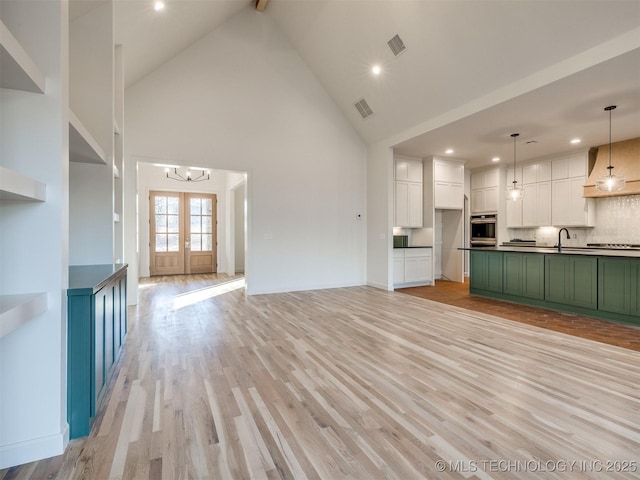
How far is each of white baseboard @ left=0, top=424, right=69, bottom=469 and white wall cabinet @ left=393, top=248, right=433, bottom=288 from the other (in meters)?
6.09

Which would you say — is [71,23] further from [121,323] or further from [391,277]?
[391,277]

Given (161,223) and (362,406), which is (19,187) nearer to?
(362,406)

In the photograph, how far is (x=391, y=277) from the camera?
21.5 feet

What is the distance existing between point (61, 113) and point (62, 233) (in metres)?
0.66

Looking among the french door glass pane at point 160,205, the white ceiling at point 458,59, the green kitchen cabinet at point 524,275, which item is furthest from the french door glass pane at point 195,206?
the green kitchen cabinet at point 524,275

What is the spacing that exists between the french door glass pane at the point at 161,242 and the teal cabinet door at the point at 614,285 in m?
9.68

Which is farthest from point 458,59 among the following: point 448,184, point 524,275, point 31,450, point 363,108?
point 31,450

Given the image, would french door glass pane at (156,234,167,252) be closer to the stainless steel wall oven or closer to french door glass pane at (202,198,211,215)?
french door glass pane at (202,198,211,215)

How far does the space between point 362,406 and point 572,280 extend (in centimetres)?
435

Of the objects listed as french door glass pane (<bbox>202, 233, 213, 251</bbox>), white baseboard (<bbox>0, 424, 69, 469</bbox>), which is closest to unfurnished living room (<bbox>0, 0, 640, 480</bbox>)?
white baseboard (<bbox>0, 424, 69, 469</bbox>)

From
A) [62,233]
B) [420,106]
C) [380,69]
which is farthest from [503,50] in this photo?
[62,233]

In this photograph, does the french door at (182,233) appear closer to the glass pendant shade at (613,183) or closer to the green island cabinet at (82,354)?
the green island cabinet at (82,354)

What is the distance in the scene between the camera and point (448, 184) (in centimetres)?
736

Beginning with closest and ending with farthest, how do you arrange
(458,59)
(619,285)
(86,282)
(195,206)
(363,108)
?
(86,282)
(619,285)
(458,59)
(363,108)
(195,206)
